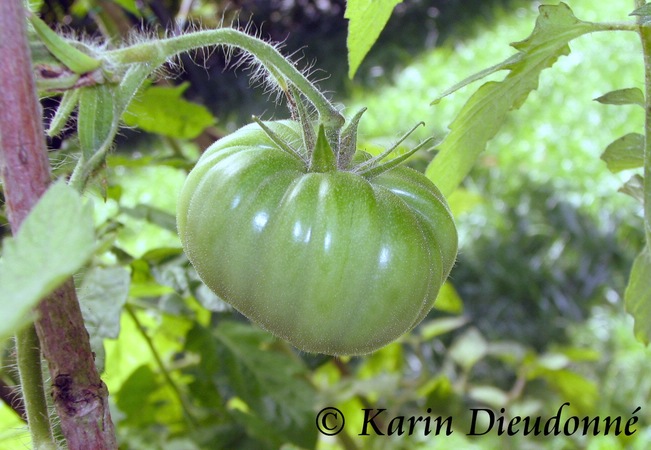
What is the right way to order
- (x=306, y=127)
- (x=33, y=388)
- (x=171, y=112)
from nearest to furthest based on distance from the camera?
(x=33, y=388)
(x=306, y=127)
(x=171, y=112)

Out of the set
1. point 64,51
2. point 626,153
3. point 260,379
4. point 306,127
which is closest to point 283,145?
point 306,127

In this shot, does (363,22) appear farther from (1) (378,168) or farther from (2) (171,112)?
(2) (171,112)

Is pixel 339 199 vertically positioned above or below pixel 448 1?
above

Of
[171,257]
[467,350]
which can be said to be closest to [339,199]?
[171,257]

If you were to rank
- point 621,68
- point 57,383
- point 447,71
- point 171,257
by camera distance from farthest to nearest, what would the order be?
point 447,71 < point 621,68 < point 171,257 < point 57,383

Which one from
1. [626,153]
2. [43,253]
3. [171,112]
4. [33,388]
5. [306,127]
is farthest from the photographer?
[171,112]

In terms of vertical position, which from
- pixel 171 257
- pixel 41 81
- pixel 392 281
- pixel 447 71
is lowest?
pixel 447 71

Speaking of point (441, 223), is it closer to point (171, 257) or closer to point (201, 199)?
point (201, 199)
